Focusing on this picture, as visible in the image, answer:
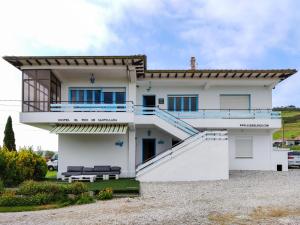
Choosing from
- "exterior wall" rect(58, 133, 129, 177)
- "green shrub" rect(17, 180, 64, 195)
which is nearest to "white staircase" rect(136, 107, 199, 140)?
"exterior wall" rect(58, 133, 129, 177)

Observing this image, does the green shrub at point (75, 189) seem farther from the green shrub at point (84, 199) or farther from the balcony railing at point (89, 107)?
the balcony railing at point (89, 107)

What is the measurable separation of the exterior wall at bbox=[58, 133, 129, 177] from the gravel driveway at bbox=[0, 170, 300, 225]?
8.85 metres

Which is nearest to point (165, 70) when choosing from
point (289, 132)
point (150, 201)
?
point (150, 201)

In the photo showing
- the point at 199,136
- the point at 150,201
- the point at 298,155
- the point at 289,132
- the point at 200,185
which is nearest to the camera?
the point at 150,201

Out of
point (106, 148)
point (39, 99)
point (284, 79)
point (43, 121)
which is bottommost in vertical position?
point (106, 148)

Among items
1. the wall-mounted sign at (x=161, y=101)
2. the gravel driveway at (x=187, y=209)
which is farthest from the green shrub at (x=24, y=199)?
the wall-mounted sign at (x=161, y=101)

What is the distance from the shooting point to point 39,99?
22.9 metres

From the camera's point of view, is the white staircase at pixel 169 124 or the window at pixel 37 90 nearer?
the window at pixel 37 90

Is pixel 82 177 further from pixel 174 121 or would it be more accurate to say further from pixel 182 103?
pixel 182 103

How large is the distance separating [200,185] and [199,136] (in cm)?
395

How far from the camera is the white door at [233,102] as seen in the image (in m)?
28.0

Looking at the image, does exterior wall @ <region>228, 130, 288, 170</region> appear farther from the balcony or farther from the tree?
the tree

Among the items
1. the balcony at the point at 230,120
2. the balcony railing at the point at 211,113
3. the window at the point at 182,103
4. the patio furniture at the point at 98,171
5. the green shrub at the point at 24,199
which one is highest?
the window at the point at 182,103

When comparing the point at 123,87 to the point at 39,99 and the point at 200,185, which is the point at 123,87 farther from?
the point at 200,185
